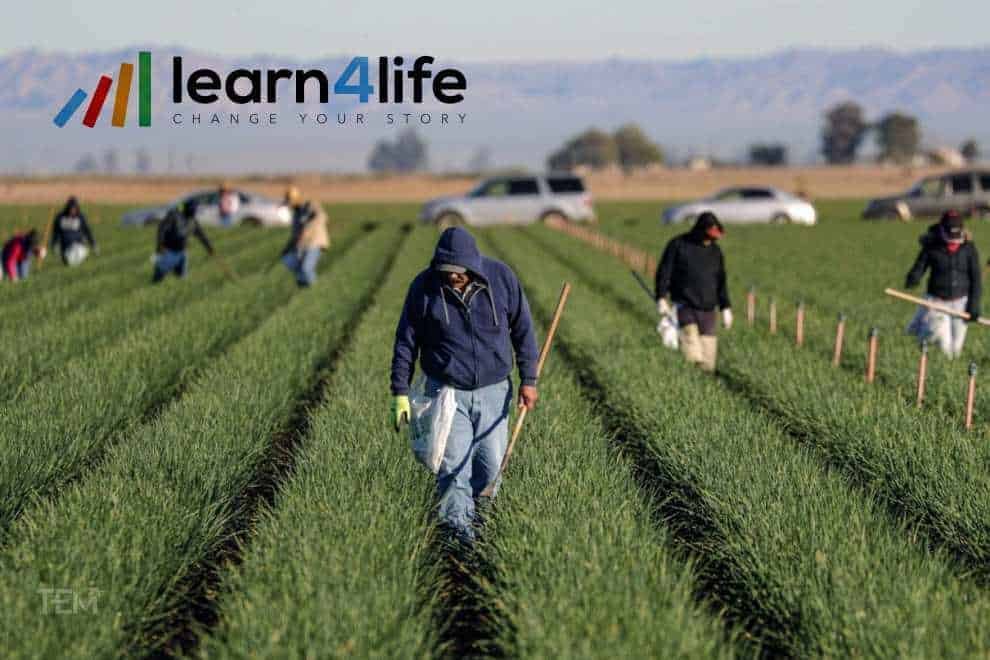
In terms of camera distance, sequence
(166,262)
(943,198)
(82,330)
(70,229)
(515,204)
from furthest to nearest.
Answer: (943,198), (515,204), (70,229), (166,262), (82,330)

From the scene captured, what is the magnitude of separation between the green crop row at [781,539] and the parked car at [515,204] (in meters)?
29.1

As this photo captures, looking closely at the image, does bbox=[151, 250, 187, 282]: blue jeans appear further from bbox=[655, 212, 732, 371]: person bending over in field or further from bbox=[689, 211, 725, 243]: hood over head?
bbox=[689, 211, 725, 243]: hood over head

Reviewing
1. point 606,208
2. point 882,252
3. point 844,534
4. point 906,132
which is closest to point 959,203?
point 882,252

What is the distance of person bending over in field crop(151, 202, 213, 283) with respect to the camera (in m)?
19.8

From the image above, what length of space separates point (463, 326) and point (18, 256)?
1634 centimetres

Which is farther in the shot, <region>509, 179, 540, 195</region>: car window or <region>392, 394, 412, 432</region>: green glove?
<region>509, 179, 540, 195</region>: car window

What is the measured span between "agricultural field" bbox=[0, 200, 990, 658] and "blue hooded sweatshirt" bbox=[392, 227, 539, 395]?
76cm

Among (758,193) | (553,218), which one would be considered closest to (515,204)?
(553,218)

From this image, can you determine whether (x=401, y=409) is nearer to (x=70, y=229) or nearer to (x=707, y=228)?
(x=707, y=228)

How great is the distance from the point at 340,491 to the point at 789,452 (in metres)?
3.06

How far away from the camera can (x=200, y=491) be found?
736cm

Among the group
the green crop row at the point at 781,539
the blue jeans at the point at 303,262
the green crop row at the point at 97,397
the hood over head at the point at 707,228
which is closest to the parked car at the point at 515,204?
the blue jeans at the point at 303,262

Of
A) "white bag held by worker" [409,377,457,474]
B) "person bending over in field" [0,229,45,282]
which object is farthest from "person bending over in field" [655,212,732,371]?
"person bending over in field" [0,229,45,282]

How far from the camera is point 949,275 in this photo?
1222 cm
